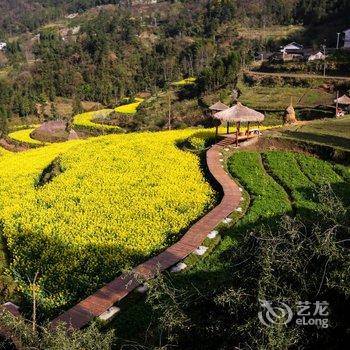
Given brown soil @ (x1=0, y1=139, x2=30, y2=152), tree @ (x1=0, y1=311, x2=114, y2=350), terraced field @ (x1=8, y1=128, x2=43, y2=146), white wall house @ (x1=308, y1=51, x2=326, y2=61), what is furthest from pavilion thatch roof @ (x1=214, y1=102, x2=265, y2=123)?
white wall house @ (x1=308, y1=51, x2=326, y2=61)

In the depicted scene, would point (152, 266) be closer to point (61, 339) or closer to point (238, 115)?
point (61, 339)

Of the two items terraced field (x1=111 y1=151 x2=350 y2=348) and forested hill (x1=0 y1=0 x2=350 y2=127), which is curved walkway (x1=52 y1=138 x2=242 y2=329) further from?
forested hill (x1=0 y1=0 x2=350 y2=127)

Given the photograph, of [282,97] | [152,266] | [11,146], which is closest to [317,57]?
[282,97]

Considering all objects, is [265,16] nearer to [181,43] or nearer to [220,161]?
[181,43]

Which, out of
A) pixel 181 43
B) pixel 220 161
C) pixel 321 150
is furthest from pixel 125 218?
pixel 181 43

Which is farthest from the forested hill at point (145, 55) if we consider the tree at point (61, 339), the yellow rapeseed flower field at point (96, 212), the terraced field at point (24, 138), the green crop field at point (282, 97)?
the tree at point (61, 339)

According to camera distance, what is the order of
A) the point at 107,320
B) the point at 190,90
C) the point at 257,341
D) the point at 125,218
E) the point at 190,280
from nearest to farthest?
1. the point at 257,341
2. the point at 107,320
3. the point at 190,280
4. the point at 125,218
5. the point at 190,90
